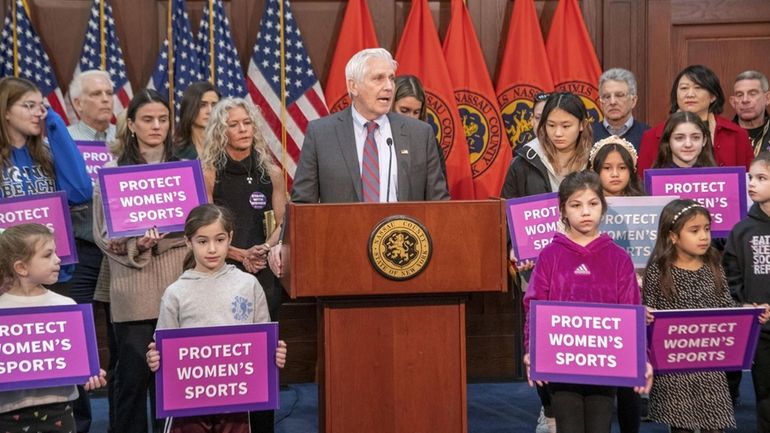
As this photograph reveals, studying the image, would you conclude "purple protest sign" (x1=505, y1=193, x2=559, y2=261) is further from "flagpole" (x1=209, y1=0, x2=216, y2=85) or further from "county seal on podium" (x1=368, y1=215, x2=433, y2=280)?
"flagpole" (x1=209, y1=0, x2=216, y2=85)

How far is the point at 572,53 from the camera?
6.86 m

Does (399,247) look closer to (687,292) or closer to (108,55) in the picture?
(687,292)

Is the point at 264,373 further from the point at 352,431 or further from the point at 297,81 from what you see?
the point at 297,81

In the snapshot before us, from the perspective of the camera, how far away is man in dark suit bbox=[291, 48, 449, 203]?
417 cm

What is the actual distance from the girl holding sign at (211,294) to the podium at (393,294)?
0.41m

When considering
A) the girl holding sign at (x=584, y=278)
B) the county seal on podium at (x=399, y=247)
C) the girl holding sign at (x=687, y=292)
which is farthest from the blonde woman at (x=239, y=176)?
the girl holding sign at (x=687, y=292)

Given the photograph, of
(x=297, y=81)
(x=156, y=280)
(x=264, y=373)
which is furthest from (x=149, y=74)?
(x=264, y=373)

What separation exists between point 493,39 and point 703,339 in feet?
11.1

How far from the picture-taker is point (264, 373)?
3.89 metres

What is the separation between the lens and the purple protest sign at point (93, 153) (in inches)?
217

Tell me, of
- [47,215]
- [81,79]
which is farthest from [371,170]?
[81,79]

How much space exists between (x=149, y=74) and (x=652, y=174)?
11.2 ft

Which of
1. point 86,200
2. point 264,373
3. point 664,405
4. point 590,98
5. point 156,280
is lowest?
point 664,405

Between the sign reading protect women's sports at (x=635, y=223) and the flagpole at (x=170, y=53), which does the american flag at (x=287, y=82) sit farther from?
the sign reading protect women's sports at (x=635, y=223)
